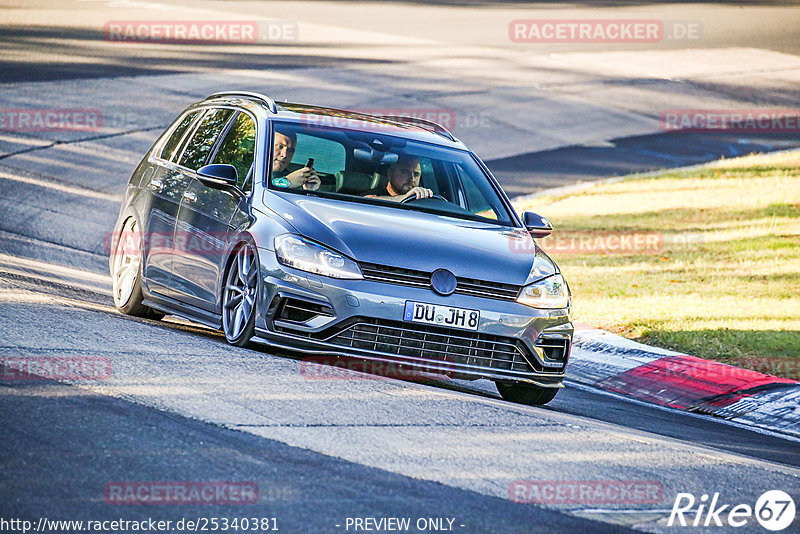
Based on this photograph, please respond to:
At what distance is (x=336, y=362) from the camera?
26.9 ft

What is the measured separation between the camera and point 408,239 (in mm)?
8031

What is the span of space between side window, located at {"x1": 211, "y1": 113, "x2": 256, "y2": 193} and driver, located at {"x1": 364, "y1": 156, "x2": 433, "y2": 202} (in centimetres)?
89

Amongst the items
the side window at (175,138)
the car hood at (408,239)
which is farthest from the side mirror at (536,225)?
the side window at (175,138)

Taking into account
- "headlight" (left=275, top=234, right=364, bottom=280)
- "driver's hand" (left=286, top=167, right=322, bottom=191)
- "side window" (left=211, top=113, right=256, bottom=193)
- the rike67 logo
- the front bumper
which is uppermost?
"side window" (left=211, top=113, right=256, bottom=193)

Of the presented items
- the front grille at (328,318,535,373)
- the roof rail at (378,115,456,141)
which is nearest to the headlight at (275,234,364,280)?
the front grille at (328,318,535,373)

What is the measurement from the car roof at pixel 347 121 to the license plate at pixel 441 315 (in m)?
2.04

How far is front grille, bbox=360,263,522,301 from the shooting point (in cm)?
777

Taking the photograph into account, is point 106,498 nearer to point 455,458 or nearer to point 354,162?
point 455,458

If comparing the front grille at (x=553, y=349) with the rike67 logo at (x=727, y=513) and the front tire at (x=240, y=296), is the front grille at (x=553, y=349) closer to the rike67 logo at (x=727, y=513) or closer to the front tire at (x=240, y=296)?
the front tire at (x=240, y=296)

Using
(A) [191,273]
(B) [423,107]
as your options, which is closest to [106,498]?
(A) [191,273]

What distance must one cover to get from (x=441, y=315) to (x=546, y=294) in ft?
2.73

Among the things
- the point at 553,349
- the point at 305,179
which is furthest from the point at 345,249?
the point at 553,349

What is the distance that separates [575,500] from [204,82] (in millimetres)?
21030

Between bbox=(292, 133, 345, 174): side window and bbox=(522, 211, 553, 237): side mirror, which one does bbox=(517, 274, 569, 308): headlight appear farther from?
bbox=(292, 133, 345, 174): side window
